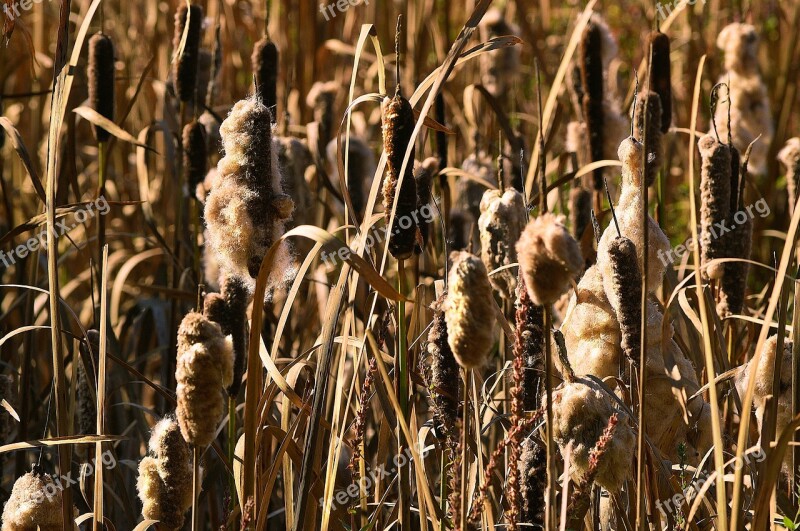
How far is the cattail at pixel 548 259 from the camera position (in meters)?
0.82

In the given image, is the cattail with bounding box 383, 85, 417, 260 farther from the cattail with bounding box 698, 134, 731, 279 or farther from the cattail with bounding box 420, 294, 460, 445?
the cattail with bounding box 698, 134, 731, 279

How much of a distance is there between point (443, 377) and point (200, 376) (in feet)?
0.96

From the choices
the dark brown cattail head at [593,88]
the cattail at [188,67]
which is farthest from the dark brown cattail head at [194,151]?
the dark brown cattail head at [593,88]

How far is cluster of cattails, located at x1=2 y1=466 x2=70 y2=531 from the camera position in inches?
48.3

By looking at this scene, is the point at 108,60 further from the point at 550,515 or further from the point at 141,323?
the point at 550,515

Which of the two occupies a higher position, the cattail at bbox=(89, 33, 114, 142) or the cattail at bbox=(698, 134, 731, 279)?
the cattail at bbox=(89, 33, 114, 142)

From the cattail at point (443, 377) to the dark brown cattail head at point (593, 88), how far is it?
3.12 feet

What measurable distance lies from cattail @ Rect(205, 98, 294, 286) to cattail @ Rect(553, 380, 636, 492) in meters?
0.42

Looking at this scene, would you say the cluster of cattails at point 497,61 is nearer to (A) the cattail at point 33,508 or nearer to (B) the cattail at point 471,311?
(A) the cattail at point 33,508

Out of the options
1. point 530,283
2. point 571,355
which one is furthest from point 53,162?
point 571,355

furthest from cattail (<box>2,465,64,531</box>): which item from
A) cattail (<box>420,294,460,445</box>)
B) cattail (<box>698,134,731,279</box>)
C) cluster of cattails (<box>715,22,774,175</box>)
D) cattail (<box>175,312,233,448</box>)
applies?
cluster of cattails (<box>715,22,774,175</box>)

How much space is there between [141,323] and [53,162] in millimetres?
1387

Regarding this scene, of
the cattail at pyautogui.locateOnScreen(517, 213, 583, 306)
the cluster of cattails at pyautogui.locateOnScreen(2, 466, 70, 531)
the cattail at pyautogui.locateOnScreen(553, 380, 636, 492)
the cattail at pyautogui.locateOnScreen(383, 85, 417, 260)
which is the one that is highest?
the cattail at pyautogui.locateOnScreen(383, 85, 417, 260)

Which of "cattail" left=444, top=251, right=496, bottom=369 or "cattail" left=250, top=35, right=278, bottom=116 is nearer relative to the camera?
"cattail" left=444, top=251, right=496, bottom=369
